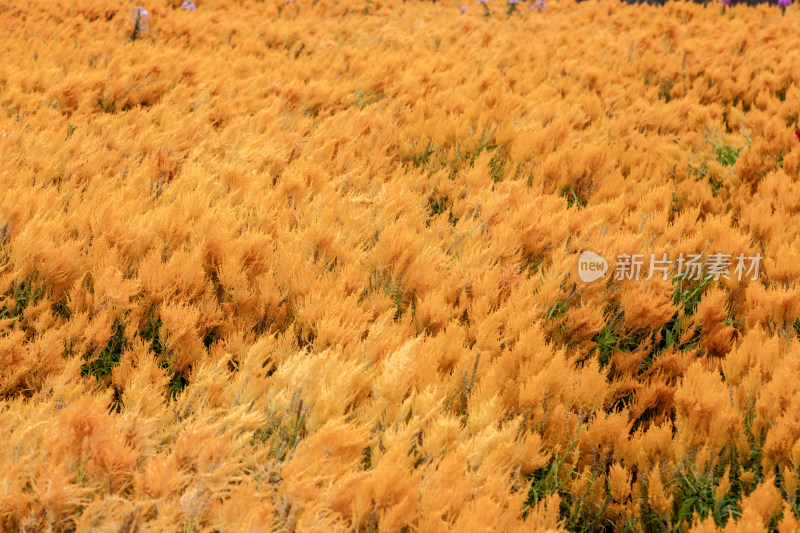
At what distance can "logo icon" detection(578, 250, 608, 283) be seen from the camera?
2465 millimetres

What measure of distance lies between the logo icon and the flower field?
0.02m

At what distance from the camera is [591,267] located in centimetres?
251

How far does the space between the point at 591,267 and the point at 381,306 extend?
945 mm

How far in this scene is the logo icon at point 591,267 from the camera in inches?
97.0

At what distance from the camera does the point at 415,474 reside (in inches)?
57.6

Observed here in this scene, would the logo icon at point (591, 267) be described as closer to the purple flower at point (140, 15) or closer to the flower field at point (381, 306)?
the flower field at point (381, 306)

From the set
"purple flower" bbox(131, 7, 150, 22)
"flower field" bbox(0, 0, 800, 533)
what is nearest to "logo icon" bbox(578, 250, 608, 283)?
"flower field" bbox(0, 0, 800, 533)

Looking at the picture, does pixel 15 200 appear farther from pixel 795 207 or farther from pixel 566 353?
pixel 795 207

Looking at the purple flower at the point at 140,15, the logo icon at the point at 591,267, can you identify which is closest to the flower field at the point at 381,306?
the logo icon at the point at 591,267

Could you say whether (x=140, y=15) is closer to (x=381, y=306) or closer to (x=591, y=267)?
(x=381, y=306)

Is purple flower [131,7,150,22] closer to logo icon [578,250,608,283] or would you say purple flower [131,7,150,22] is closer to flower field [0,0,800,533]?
flower field [0,0,800,533]

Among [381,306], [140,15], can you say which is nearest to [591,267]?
[381,306]

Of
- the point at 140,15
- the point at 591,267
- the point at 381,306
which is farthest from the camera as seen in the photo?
the point at 140,15

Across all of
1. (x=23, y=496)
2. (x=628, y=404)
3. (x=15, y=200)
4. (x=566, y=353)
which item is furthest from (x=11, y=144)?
(x=628, y=404)
